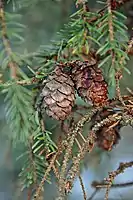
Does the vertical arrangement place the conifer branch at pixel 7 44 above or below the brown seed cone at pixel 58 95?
above

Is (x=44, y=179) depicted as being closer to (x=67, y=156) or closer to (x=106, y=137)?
(x=67, y=156)

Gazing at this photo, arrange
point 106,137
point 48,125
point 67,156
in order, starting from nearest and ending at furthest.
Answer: point 67,156 → point 106,137 → point 48,125

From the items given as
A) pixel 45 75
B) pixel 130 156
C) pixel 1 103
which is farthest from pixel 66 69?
pixel 130 156

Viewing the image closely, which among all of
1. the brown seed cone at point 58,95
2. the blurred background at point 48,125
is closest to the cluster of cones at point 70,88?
the brown seed cone at point 58,95

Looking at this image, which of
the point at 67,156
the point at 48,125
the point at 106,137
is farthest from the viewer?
the point at 48,125

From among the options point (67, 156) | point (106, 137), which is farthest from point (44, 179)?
point (106, 137)

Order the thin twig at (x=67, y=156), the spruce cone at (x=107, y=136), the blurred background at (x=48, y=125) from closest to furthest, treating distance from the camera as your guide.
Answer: the thin twig at (x=67, y=156) → the spruce cone at (x=107, y=136) → the blurred background at (x=48, y=125)

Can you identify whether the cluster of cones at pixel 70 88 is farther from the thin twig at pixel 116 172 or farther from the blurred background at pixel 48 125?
the blurred background at pixel 48 125

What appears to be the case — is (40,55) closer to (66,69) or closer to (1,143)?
(66,69)
